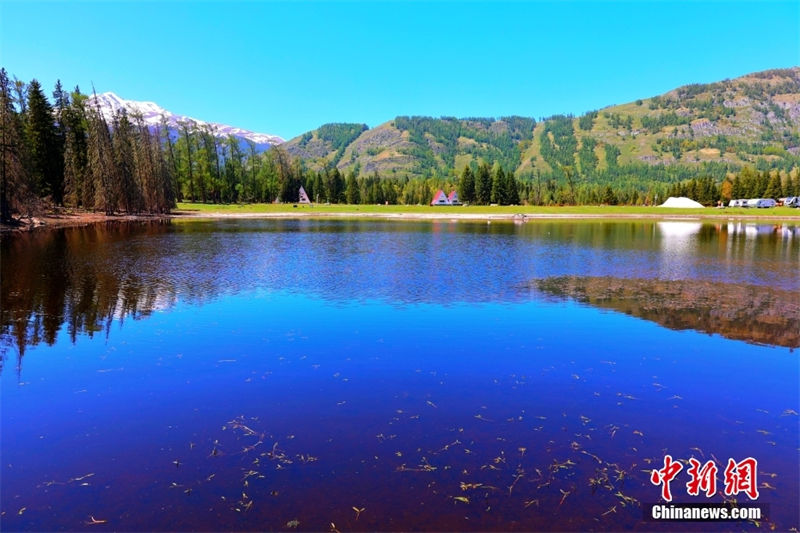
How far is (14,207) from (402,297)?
5718 centimetres

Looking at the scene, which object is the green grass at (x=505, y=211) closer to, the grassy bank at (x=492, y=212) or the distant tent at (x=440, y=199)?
the grassy bank at (x=492, y=212)

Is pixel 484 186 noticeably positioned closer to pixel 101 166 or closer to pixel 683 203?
pixel 683 203

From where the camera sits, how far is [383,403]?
10.4 meters

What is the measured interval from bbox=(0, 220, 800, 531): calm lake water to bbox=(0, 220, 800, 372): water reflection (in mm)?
302

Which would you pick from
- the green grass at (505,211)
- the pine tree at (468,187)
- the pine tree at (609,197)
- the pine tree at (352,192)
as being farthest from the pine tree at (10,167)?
the pine tree at (609,197)

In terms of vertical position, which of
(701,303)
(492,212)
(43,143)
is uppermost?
(43,143)

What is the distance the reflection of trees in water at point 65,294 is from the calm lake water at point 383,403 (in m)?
0.18

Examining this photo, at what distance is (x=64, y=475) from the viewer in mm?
7551

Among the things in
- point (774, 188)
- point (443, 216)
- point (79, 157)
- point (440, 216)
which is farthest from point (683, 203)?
point (79, 157)

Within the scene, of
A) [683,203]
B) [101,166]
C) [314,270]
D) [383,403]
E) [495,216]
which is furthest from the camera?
[683,203]

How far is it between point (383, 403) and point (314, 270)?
65.4 feet

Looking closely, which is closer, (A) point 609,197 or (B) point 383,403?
(B) point 383,403

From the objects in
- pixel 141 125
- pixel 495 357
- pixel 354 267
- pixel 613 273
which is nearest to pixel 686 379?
pixel 495 357

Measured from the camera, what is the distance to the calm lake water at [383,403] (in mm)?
6930
